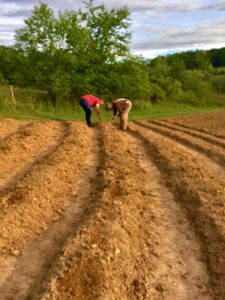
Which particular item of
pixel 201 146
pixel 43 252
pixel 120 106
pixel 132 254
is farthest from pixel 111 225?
pixel 120 106

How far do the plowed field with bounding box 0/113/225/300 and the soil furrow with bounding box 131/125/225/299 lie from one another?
0.02 metres

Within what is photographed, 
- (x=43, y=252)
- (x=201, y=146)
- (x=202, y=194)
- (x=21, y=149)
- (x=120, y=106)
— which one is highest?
(x=43, y=252)

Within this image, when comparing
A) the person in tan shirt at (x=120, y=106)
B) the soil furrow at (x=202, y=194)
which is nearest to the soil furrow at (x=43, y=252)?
the soil furrow at (x=202, y=194)

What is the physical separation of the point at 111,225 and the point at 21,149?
5.16 m

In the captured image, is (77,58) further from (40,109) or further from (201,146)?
(201,146)

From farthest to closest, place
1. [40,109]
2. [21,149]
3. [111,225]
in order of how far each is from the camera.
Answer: [40,109] < [21,149] < [111,225]

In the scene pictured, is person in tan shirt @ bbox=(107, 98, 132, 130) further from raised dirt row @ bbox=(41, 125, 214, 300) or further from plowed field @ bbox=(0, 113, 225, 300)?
raised dirt row @ bbox=(41, 125, 214, 300)

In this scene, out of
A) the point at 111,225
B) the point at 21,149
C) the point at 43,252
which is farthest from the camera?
the point at 21,149

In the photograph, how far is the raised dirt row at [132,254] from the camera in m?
4.15

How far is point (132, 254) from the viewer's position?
15.9 ft

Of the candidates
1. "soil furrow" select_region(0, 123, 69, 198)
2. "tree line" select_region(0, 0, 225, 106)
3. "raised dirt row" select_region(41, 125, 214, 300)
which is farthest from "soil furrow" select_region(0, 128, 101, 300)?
"tree line" select_region(0, 0, 225, 106)

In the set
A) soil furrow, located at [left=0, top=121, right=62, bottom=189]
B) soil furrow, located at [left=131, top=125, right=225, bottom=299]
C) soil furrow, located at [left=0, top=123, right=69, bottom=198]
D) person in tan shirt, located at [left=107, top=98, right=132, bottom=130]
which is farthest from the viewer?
person in tan shirt, located at [left=107, top=98, right=132, bottom=130]

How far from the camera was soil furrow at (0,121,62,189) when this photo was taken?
Result: 841cm

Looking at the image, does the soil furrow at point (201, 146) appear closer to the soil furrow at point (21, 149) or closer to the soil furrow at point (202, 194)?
the soil furrow at point (202, 194)
